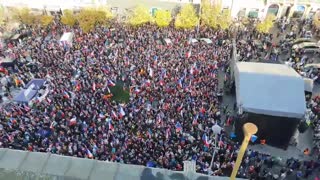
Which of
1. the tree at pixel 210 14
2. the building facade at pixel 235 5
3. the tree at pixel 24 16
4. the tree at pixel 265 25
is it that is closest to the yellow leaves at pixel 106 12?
the building facade at pixel 235 5

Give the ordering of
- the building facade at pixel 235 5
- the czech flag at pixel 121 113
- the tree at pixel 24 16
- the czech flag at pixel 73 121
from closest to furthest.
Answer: the czech flag at pixel 73 121
the czech flag at pixel 121 113
the tree at pixel 24 16
the building facade at pixel 235 5

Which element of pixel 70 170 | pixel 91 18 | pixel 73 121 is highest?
pixel 91 18

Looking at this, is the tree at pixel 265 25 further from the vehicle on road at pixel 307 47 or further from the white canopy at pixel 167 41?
the white canopy at pixel 167 41

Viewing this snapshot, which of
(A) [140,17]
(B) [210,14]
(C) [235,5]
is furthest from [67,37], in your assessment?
(C) [235,5]

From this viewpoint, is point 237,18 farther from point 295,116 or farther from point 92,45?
point 295,116

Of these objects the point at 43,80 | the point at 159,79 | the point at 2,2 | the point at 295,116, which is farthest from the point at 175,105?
the point at 2,2

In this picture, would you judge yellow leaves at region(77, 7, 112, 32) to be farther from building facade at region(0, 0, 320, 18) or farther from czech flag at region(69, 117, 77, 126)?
czech flag at region(69, 117, 77, 126)

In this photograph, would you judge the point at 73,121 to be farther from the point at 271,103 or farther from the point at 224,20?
the point at 224,20
